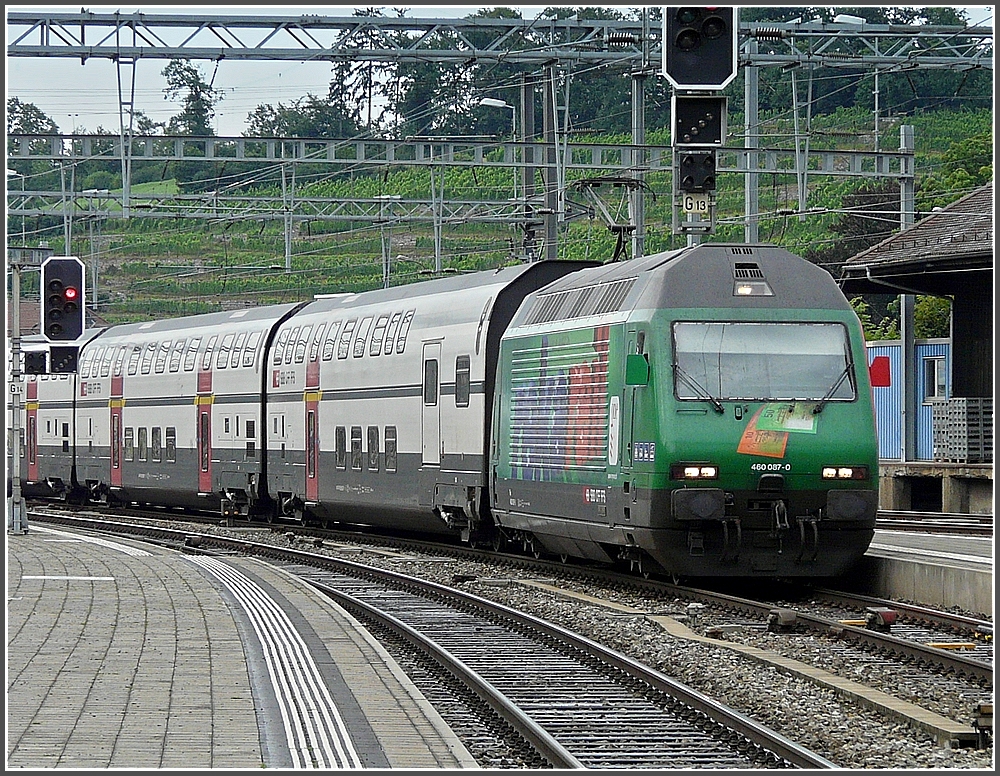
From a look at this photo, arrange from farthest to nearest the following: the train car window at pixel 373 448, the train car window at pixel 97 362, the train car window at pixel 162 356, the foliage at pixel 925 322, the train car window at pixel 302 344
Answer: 1. the foliage at pixel 925 322
2. the train car window at pixel 97 362
3. the train car window at pixel 162 356
4. the train car window at pixel 302 344
5. the train car window at pixel 373 448

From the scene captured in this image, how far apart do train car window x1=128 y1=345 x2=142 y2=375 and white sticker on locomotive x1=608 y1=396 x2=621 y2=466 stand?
21.9 meters

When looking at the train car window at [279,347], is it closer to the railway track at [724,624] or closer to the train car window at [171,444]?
the train car window at [171,444]

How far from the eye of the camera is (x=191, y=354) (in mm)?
34844

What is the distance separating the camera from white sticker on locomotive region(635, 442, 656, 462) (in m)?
16.2

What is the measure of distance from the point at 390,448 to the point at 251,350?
7.55 metres

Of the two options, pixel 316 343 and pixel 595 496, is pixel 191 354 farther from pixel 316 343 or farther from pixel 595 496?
pixel 595 496

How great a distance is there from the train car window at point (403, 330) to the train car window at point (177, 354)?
11.2 metres

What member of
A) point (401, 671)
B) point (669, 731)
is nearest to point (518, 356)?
point (401, 671)

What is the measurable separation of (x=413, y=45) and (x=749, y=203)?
7.26 metres

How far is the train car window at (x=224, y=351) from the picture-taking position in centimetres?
3294

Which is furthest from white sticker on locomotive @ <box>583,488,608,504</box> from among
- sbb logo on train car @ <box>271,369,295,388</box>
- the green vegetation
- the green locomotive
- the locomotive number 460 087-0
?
the green vegetation

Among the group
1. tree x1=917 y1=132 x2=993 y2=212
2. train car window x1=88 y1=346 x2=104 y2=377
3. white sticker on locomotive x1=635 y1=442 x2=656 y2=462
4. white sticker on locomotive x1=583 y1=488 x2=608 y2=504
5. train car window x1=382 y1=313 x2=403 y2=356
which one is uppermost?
tree x1=917 y1=132 x2=993 y2=212

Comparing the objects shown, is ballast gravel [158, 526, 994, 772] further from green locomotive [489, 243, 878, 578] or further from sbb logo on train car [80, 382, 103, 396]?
sbb logo on train car [80, 382, 103, 396]

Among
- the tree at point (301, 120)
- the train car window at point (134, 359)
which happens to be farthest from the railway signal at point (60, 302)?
the tree at point (301, 120)
